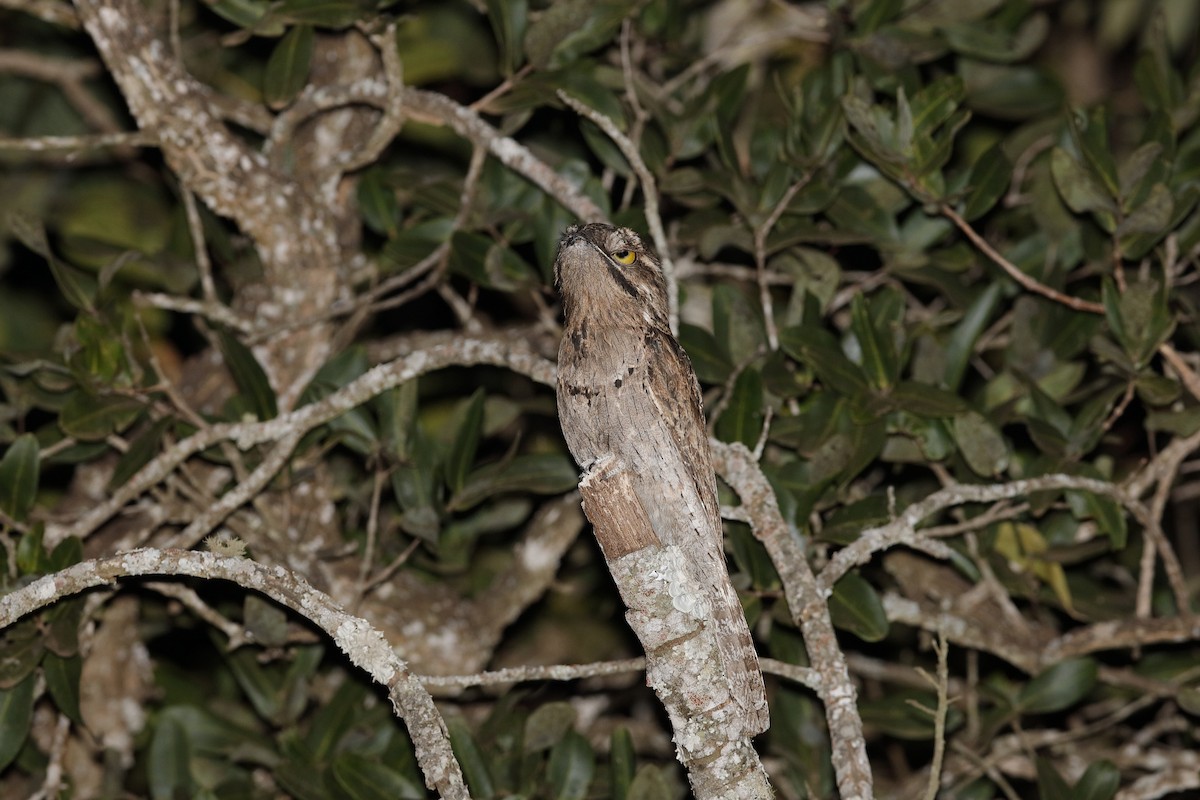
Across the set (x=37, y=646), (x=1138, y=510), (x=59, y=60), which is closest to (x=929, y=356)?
(x=1138, y=510)

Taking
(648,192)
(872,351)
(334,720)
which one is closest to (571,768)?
(334,720)

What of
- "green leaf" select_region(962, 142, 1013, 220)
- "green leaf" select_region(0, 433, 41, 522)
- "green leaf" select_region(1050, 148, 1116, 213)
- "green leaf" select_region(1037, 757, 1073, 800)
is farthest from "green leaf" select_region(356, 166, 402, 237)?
"green leaf" select_region(1037, 757, 1073, 800)

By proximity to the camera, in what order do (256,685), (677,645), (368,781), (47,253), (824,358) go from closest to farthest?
(677,645) < (368,781) < (824,358) < (47,253) < (256,685)

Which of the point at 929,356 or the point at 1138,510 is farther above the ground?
the point at 929,356

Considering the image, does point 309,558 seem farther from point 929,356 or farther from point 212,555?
point 929,356

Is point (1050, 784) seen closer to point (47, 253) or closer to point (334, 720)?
point (334, 720)

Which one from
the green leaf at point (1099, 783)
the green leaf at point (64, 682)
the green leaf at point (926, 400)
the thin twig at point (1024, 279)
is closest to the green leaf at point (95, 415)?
the green leaf at point (64, 682)

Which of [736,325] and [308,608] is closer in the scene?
[308,608]
